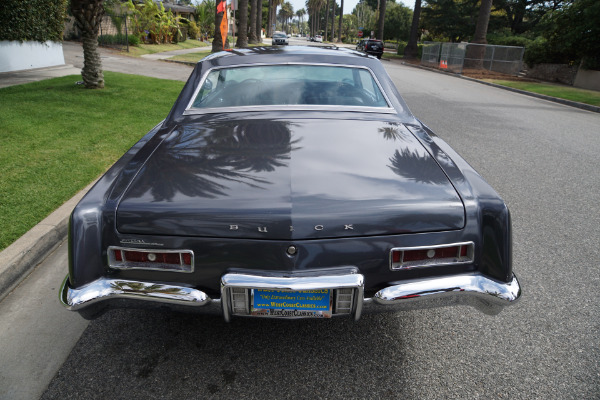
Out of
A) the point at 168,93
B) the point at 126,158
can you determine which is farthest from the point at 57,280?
the point at 168,93

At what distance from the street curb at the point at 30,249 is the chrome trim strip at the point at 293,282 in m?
1.95

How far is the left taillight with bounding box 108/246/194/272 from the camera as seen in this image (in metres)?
1.95

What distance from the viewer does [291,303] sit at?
6.44ft

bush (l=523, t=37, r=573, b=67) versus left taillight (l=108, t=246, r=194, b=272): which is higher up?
bush (l=523, t=37, r=573, b=67)

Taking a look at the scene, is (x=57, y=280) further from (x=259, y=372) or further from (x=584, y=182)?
(x=584, y=182)

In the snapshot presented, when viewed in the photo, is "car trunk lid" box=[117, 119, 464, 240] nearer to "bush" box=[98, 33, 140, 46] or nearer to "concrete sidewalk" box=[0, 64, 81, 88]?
"concrete sidewalk" box=[0, 64, 81, 88]

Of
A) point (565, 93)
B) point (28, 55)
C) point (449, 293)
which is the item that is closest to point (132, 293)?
point (449, 293)

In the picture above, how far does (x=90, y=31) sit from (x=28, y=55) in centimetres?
612

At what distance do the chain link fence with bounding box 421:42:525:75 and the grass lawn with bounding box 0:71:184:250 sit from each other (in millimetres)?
18175

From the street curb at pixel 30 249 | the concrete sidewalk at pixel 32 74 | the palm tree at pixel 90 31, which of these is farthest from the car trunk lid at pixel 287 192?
the concrete sidewalk at pixel 32 74

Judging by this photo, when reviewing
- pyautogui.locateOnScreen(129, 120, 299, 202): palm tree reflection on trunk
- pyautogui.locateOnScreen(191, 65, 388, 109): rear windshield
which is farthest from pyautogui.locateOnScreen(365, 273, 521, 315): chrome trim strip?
pyautogui.locateOnScreen(191, 65, 388, 109): rear windshield

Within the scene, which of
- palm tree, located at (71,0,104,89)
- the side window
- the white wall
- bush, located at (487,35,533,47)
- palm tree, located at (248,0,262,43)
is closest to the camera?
the side window

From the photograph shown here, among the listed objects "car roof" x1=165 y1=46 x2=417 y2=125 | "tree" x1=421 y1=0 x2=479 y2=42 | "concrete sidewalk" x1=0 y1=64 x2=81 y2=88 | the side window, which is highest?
"tree" x1=421 y1=0 x2=479 y2=42

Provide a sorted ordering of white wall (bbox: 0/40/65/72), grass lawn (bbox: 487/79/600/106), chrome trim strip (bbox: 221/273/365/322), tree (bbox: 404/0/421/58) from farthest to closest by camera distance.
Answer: tree (bbox: 404/0/421/58) < grass lawn (bbox: 487/79/600/106) < white wall (bbox: 0/40/65/72) < chrome trim strip (bbox: 221/273/365/322)
